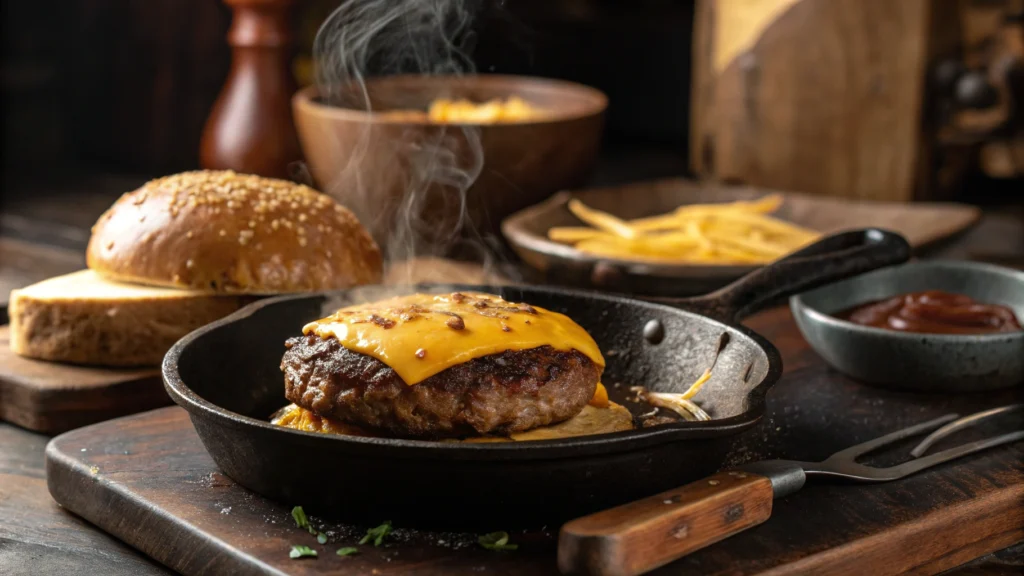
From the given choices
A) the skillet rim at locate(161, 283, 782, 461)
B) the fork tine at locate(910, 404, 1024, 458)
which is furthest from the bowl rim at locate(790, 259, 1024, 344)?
the skillet rim at locate(161, 283, 782, 461)

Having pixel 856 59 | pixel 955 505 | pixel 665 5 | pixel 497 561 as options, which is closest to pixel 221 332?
pixel 497 561

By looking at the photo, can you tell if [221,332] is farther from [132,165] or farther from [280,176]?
[132,165]

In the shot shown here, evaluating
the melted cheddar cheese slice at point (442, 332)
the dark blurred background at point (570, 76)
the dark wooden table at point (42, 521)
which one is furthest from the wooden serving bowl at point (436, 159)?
the melted cheddar cheese slice at point (442, 332)

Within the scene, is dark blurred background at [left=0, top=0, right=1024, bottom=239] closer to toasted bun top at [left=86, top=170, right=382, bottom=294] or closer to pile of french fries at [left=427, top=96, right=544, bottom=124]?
pile of french fries at [left=427, top=96, right=544, bottom=124]

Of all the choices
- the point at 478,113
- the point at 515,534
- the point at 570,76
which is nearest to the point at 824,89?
the point at 478,113

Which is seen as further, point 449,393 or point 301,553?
point 449,393

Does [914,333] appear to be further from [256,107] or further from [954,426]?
[256,107]

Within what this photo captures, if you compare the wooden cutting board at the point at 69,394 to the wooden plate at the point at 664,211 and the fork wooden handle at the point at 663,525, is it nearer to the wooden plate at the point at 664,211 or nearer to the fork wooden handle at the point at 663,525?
the wooden plate at the point at 664,211
